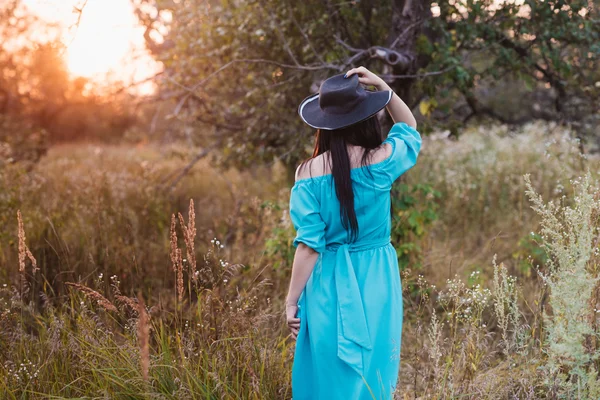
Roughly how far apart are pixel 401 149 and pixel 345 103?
12.7 inches

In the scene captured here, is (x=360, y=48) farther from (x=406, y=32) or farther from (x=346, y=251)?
(x=346, y=251)

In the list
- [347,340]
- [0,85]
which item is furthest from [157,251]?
[0,85]

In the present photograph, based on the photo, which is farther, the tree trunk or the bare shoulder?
the tree trunk

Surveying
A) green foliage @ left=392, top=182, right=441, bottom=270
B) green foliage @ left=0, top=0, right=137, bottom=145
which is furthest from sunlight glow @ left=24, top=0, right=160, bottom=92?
green foliage @ left=392, top=182, right=441, bottom=270

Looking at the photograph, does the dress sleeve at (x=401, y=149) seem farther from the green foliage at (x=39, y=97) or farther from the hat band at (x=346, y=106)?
the green foliage at (x=39, y=97)

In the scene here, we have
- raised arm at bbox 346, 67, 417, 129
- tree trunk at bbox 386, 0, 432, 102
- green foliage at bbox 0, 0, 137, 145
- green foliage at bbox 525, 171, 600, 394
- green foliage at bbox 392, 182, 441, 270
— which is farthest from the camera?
green foliage at bbox 0, 0, 137, 145

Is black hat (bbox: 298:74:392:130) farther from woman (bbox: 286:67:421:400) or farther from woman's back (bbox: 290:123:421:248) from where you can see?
woman's back (bbox: 290:123:421:248)

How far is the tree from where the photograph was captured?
12.9ft

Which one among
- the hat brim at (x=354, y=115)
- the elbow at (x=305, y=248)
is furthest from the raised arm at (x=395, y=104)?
the elbow at (x=305, y=248)

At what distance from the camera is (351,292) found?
230 cm

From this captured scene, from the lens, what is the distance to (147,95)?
639cm

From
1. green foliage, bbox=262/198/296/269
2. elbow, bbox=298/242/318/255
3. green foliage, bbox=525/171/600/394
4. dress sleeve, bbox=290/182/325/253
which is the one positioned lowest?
green foliage, bbox=262/198/296/269

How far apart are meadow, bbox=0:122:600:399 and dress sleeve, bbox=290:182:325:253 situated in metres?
0.42

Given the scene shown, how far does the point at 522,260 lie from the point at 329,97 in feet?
9.88
